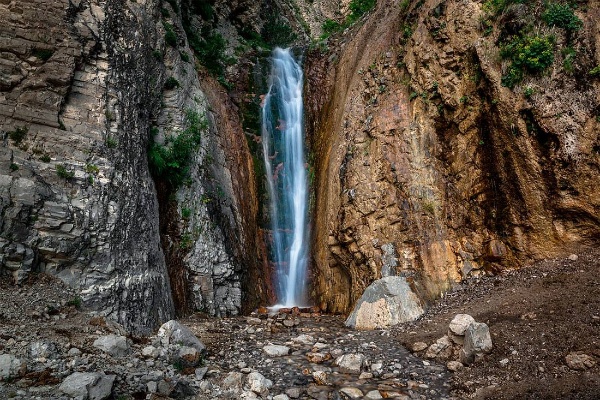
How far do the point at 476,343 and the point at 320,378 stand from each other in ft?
8.89

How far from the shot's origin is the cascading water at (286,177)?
44.7 ft

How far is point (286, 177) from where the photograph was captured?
50.9 ft

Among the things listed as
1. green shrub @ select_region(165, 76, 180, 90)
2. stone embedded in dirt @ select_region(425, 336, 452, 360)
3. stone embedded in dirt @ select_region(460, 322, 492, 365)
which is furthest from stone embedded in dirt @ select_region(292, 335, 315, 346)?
green shrub @ select_region(165, 76, 180, 90)

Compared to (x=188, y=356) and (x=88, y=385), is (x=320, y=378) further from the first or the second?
(x=88, y=385)

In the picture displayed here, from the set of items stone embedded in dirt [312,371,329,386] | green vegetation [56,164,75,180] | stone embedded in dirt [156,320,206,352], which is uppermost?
green vegetation [56,164,75,180]

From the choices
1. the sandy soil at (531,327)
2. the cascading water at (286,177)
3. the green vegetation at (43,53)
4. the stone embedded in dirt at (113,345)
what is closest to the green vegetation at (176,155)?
the green vegetation at (43,53)

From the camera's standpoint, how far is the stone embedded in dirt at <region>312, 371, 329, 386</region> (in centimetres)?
662

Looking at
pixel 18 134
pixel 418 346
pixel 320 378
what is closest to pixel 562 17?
pixel 418 346

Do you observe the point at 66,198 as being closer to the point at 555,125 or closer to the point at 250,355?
the point at 250,355

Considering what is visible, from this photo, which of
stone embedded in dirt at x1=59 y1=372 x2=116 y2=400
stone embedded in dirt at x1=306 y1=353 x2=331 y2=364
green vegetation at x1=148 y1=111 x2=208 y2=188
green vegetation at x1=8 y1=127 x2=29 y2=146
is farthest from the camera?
green vegetation at x1=148 y1=111 x2=208 y2=188

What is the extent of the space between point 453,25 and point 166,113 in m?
8.93

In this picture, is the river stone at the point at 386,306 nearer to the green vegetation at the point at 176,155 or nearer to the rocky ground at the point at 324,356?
the rocky ground at the point at 324,356

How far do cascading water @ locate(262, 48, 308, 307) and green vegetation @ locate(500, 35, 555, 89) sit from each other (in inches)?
310

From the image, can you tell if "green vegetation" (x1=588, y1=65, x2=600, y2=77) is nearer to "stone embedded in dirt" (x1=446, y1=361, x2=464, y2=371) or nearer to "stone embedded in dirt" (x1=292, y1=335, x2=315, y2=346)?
"stone embedded in dirt" (x1=446, y1=361, x2=464, y2=371)
